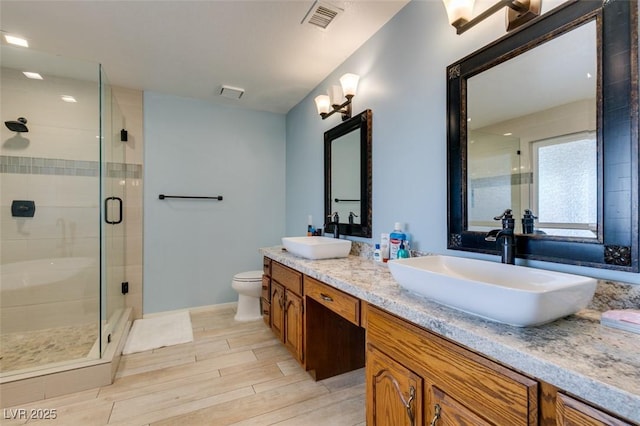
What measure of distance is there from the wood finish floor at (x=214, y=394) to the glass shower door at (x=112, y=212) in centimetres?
47

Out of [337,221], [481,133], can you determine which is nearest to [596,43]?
[481,133]

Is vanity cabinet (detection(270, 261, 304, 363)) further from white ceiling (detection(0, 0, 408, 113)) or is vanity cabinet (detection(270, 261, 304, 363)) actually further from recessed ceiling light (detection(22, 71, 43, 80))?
recessed ceiling light (detection(22, 71, 43, 80))

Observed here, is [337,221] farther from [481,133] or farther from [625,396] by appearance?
[625,396]

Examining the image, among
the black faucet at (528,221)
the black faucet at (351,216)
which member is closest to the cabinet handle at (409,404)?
the black faucet at (528,221)

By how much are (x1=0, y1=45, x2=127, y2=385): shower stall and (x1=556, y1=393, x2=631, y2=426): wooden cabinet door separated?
267 cm

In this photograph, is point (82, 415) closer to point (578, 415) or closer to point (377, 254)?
point (377, 254)

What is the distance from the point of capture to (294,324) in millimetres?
1939

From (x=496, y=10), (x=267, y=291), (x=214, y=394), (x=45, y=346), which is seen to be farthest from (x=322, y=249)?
(x=45, y=346)

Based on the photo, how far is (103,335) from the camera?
2094 millimetres

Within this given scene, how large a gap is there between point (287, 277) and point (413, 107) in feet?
4.56

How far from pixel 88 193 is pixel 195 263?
1173mm

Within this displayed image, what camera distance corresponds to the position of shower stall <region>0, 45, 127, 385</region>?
233cm

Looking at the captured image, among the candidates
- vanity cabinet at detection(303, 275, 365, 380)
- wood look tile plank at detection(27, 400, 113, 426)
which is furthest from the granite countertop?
wood look tile plank at detection(27, 400, 113, 426)

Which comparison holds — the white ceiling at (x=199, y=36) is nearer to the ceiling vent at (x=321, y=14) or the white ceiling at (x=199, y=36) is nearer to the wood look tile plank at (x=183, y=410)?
the ceiling vent at (x=321, y=14)
